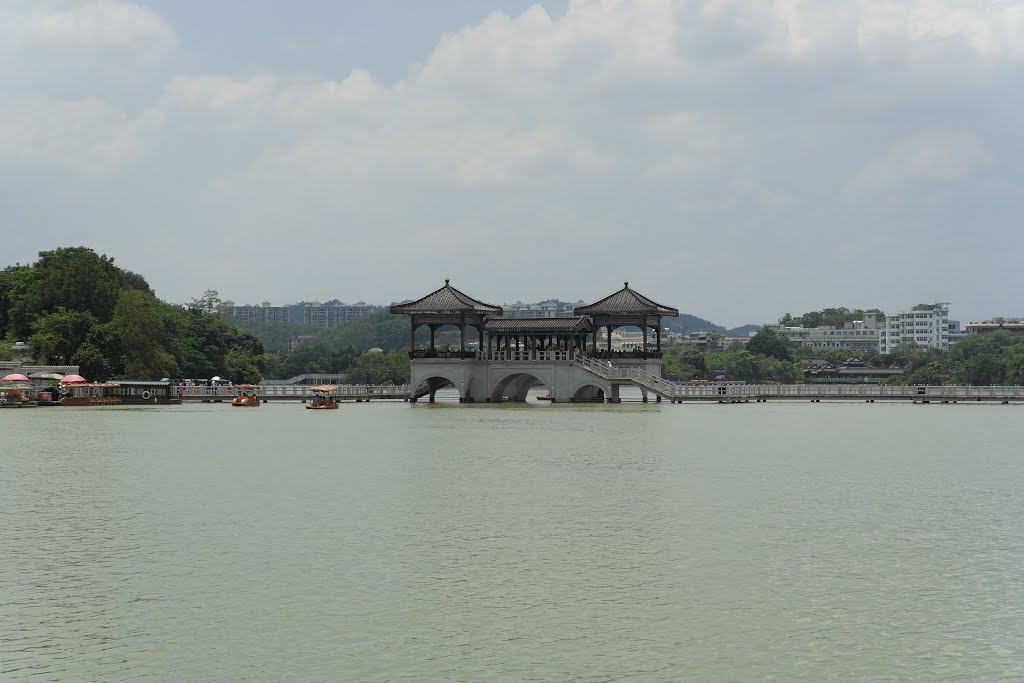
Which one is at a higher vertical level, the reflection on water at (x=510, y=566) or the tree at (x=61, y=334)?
the tree at (x=61, y=334)

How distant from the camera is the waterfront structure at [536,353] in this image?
80125 mm

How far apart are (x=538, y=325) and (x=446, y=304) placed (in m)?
6.20

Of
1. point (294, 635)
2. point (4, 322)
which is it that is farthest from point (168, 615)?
point (4, 322)

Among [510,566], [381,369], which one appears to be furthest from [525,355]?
[381,369]

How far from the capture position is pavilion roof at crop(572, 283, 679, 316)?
262ft

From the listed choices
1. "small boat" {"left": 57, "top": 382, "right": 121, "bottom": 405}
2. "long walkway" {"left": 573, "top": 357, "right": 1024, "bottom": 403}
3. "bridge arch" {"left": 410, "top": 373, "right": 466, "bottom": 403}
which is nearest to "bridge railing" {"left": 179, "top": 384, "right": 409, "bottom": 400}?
"bridge arch" {"left": 410, "top": 373, "right": 466, "bottom": 403}

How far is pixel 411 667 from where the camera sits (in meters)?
14.8

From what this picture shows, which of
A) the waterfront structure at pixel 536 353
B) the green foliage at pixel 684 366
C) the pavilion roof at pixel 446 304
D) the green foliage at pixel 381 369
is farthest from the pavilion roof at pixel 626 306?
the green foliage at pixel 684 366

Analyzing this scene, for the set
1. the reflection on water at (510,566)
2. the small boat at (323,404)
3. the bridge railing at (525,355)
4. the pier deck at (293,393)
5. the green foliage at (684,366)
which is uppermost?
the green foliage at (684,366)

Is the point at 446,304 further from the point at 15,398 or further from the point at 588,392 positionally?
the point at 15,398

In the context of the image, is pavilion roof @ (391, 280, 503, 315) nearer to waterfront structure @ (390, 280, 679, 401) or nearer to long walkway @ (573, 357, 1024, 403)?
waterfront structure @ (390, 280, 679, 401)

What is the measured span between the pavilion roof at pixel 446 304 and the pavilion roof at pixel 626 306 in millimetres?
6480

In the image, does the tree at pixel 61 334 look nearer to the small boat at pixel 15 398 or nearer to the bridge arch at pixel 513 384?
the small boat at pixel 15 398

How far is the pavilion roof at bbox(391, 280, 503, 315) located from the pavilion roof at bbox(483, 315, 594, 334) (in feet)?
3.62
